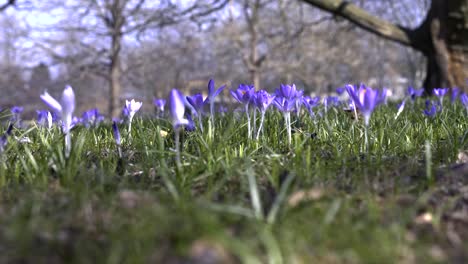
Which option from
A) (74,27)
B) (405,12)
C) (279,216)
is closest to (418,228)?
(279,216)

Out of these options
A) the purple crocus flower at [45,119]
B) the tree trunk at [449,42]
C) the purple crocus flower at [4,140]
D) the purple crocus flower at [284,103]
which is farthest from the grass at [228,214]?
the tree trunk at [449,42]

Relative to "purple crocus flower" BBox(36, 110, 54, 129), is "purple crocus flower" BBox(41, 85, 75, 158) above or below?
above

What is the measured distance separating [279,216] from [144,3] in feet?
39.9

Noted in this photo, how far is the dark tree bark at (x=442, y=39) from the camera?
24.6 ft

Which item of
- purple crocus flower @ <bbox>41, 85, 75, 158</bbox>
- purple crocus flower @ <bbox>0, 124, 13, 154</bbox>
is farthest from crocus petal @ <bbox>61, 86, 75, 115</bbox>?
purple crocus flower @ <bbox>0, 124, 13, 154</bbox>

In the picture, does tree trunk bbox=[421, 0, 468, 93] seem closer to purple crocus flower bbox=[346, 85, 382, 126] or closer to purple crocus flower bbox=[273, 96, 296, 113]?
purple crocus flower bbox=[273, 96, 296, 113]

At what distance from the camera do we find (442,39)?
25.3ft

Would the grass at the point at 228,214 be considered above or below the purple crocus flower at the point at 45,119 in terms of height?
below

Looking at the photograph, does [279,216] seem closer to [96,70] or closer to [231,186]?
[231,186]

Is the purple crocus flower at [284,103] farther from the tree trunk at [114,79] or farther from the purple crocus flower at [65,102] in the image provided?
the tree trunk at [114,79]

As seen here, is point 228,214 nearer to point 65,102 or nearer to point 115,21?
point 65,102

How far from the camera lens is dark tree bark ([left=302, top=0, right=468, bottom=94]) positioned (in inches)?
295

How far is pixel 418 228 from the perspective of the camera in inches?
45.6

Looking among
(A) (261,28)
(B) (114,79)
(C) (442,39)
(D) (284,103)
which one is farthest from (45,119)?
(A) (261,28)
